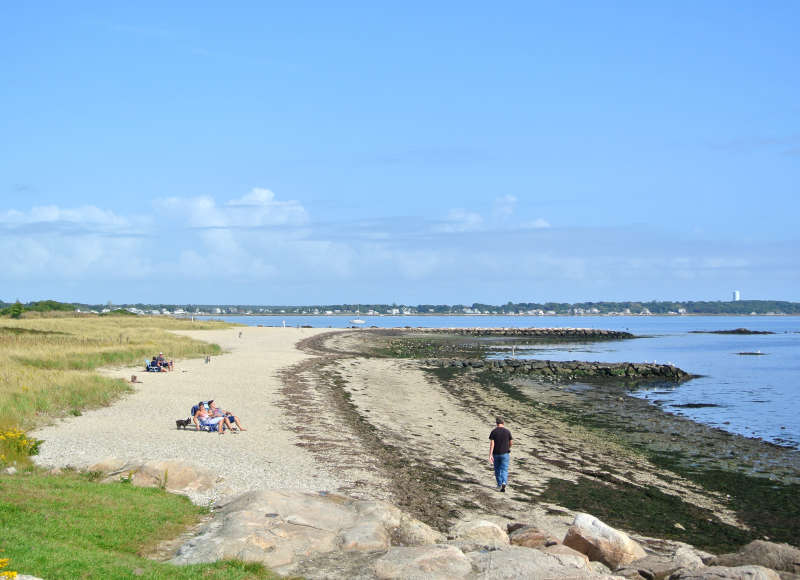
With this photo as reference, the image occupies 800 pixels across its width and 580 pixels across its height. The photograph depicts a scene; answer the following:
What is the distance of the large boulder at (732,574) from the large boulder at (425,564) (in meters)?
3.16

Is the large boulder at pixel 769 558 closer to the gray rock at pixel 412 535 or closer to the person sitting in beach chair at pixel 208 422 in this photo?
the gray rock at pixel 412 535

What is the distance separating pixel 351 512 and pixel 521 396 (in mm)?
28378

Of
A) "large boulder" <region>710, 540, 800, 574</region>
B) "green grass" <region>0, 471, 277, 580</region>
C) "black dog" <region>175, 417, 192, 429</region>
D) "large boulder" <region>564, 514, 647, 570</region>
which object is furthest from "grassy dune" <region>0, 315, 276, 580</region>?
"large boulder" <region>710, 540, 800, 574</region>

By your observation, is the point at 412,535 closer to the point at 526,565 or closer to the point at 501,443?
the point at 526,565

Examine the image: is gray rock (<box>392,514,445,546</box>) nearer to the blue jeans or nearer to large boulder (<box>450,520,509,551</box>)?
large boulder (<box>450,520,509,551</box>)

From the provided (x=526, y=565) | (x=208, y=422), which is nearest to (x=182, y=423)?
(x=208, y=422)

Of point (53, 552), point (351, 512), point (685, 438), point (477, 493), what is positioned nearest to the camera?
point (53, 552)

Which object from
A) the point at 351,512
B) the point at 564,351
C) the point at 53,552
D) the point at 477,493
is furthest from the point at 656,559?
the point at 564,351

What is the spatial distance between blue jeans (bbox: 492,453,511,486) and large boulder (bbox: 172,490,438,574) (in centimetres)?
553

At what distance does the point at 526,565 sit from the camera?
10.0 m

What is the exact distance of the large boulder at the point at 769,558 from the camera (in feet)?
35.9

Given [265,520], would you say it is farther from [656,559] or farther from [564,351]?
[564,351]

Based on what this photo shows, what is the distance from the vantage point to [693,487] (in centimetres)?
2027

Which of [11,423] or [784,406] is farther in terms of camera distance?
[784,406]
